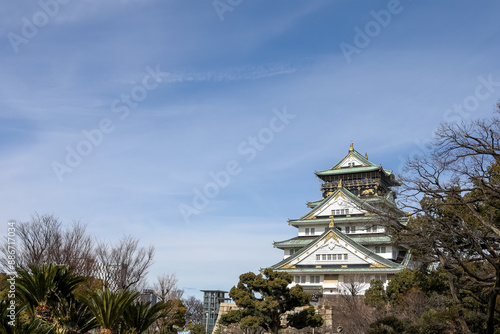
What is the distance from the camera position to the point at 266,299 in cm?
2723

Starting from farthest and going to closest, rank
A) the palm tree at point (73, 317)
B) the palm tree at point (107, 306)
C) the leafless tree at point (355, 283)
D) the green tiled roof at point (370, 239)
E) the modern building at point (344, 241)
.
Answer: the green tiled roof at point (370, 239) < the modern building at point (344, 241) < the leafless tree at point (355, 283) < the palm tree at point (73, 317) < the palm tree at point (107, 306)

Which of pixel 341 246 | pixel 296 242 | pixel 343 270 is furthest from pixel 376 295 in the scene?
pixel 296 242

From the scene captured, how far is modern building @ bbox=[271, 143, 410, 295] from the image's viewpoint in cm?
4403

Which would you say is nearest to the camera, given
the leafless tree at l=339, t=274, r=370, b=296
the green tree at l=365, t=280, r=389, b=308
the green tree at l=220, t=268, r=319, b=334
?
the green tree at l=220, t=268, r=319, b=334

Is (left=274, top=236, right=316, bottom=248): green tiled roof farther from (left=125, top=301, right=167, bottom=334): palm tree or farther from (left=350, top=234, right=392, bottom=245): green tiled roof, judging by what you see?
(left=125, top=301, right=167, bottom=334): palm tree

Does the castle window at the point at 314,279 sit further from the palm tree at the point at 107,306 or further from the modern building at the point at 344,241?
the palm tree at the point at 107,306

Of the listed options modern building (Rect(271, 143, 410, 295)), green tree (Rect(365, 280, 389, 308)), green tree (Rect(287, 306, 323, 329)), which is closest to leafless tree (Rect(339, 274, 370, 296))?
modern building (Rect(271, 143, 410, 295))

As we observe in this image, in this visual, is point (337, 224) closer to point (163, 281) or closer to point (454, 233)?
point (163, 281)

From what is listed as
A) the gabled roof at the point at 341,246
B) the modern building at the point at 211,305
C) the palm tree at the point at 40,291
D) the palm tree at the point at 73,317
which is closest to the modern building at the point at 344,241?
the gabled roof at the point at 341,246

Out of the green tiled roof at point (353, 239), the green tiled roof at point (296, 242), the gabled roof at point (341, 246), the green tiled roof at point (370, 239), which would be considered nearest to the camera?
the gabled roof at point (341, 246)

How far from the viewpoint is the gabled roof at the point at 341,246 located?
43.5 metres

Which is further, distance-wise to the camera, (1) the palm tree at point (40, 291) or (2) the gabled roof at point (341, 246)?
(2) the gabled roof at point (341, 246)

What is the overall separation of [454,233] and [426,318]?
8989 millimetres

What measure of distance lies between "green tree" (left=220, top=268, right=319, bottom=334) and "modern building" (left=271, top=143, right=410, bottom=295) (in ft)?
40.2
